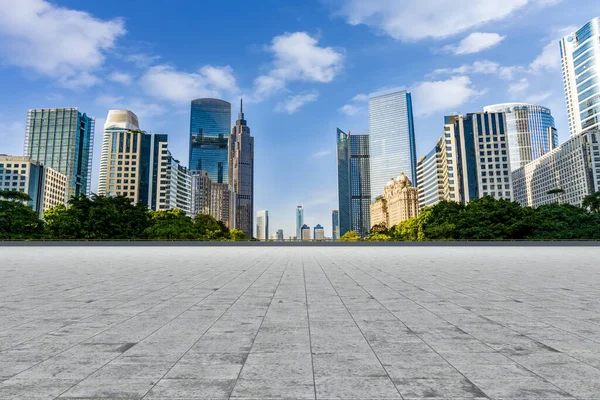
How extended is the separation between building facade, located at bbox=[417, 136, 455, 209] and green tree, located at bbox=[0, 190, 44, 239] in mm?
122768

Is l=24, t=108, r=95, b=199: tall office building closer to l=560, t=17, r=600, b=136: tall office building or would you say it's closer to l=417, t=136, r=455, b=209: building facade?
l=417, t=136, r=455, b=209: building facade

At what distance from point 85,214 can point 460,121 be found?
5524 inches

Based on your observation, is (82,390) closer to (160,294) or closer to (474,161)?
(160,294)

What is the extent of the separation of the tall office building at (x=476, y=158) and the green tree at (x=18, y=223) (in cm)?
13302

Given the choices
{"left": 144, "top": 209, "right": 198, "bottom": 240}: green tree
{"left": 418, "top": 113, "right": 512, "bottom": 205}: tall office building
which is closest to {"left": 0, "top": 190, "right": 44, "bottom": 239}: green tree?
{"left": 144, "top": 209, "right": 198, "bottom": 240}: green tree

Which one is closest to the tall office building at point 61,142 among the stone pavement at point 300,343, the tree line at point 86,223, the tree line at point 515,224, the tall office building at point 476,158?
the tree line at point 86,223

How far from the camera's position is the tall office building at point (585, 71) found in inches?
6368

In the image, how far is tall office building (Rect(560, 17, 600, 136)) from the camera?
162 meters

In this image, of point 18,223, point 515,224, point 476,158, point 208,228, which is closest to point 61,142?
point 208,228

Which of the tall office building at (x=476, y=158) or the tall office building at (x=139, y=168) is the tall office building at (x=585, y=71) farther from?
the tall office building at (x=139, y=168)

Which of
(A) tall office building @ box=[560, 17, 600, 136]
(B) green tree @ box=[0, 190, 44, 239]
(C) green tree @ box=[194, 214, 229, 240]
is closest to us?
(B) green tree @ box=[0, 190, 44, 239]

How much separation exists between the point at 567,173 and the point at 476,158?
4053 centimetres

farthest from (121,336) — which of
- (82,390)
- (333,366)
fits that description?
(333,366)

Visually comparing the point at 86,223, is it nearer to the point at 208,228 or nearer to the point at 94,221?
the point at 94,221
